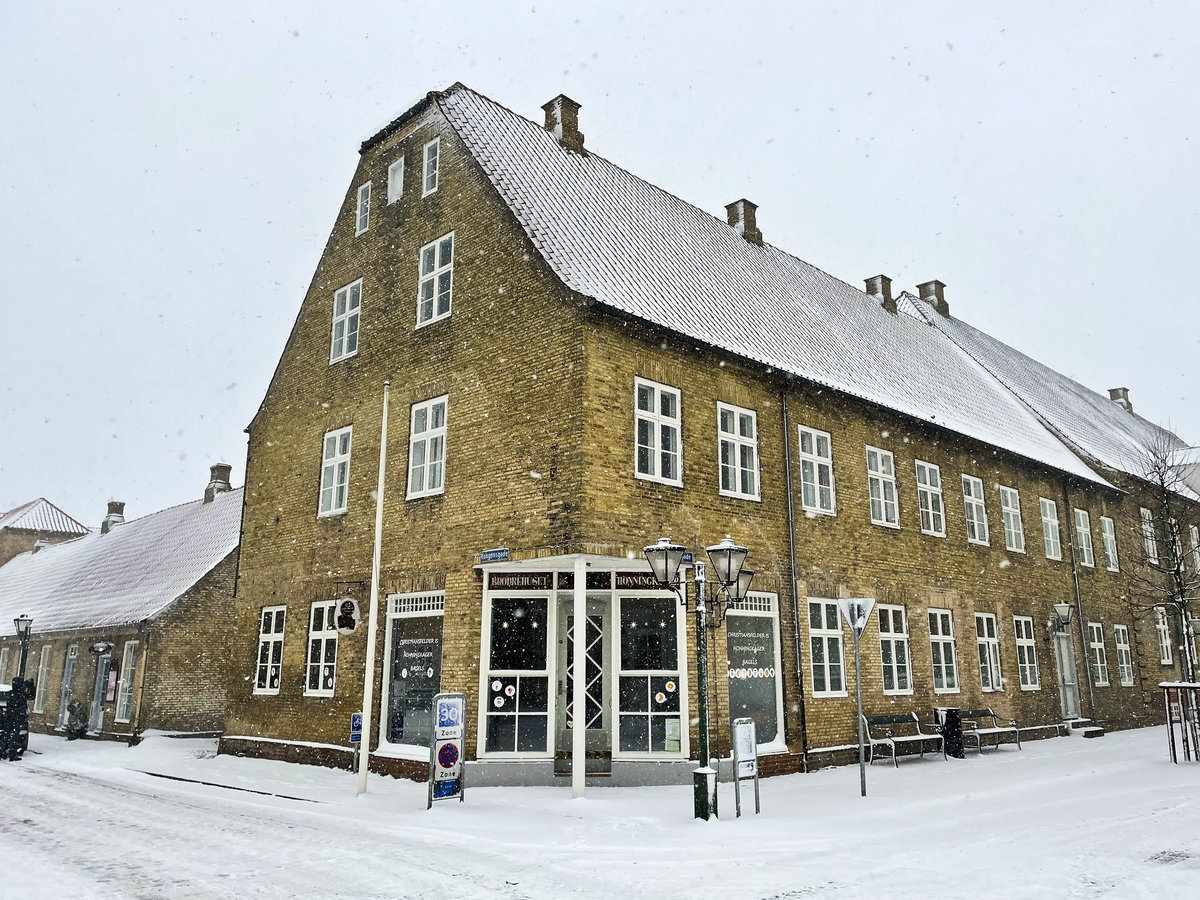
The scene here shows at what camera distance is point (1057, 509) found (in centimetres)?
2619

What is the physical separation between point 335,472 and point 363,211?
594cm

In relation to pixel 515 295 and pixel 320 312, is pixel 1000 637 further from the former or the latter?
pixel 320 312

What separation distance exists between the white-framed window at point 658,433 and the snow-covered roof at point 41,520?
57.4 meters

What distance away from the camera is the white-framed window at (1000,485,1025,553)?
23531mm

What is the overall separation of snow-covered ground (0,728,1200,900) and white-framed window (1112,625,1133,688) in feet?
42.3

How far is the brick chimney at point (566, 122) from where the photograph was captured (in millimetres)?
21375

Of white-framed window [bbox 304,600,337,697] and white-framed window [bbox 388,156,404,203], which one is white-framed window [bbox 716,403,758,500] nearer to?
white-framed window [bbox 304,600,337,697]

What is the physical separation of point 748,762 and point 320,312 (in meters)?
14.0

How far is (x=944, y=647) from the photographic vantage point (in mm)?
20438

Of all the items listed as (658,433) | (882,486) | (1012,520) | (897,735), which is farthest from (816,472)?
(1012,520)

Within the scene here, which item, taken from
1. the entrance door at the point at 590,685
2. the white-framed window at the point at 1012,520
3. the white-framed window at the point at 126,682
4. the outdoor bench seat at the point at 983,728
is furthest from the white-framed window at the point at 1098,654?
the white-framed window at the point at 126,682

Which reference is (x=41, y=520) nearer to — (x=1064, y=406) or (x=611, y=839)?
(x=1064, y=406)

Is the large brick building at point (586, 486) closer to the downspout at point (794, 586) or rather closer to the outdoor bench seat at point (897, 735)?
the downspout at point (794, 586)

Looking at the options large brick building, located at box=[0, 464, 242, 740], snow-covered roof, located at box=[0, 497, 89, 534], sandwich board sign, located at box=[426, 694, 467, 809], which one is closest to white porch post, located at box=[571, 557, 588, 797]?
sandwich board sign, located at box=[426, 694, 467, 809]
